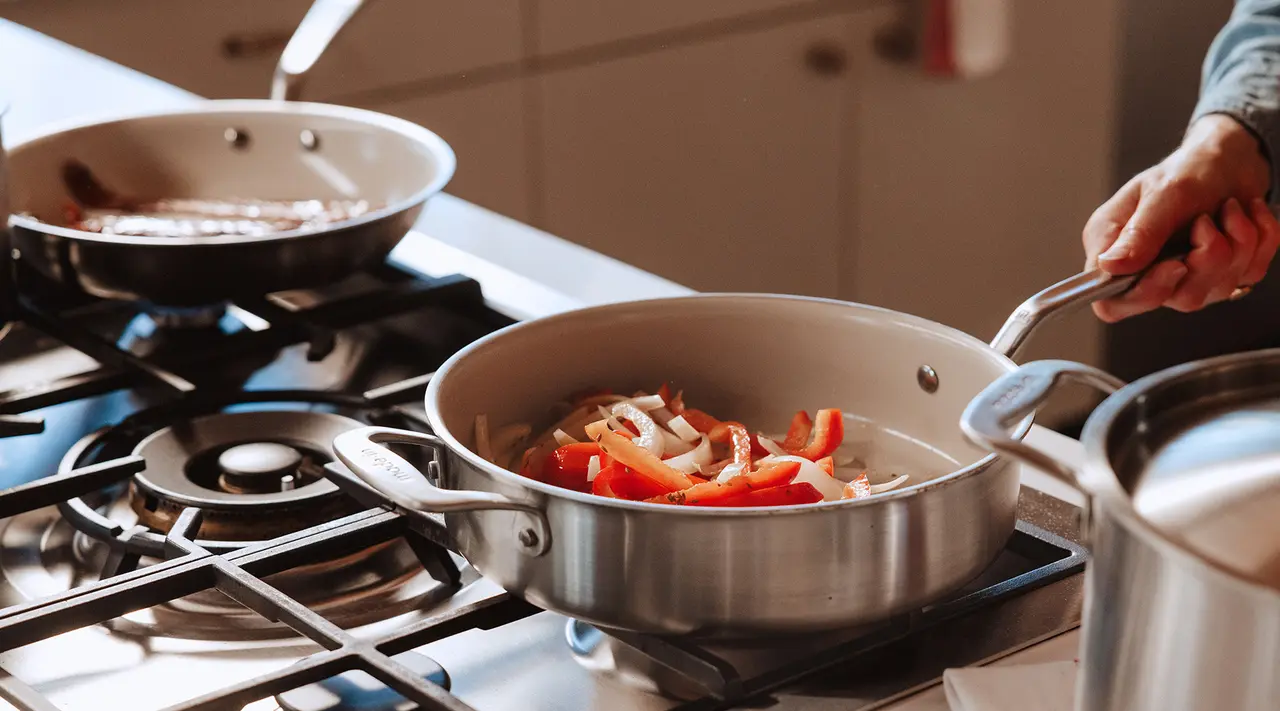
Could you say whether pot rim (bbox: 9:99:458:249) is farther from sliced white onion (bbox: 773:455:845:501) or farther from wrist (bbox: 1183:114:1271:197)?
wrist (bbox: 1183:114:1271:197)

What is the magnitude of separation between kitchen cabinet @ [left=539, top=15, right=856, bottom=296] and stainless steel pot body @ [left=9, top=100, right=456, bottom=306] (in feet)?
4.67

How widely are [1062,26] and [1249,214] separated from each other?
2.21m

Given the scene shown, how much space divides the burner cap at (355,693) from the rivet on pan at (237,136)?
642mm

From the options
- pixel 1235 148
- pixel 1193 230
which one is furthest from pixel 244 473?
pixel 1235 148

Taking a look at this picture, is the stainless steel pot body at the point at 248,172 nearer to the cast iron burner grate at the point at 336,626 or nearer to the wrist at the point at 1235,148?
the cast iron burner grate at the point at 336,626

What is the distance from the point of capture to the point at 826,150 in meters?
2.90

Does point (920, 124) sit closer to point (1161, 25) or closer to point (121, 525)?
point (1161, 25)

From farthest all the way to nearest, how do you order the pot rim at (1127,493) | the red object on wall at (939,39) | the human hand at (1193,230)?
the red object on wall at (939,39)
the human hand at (1193,230)
the pot rim at (1127,493)

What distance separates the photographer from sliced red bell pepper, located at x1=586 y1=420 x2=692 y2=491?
68 centimetres

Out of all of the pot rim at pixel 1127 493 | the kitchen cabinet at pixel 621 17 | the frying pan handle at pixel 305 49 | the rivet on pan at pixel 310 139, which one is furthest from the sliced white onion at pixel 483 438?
the kitchen cabinet at pixel 621 17

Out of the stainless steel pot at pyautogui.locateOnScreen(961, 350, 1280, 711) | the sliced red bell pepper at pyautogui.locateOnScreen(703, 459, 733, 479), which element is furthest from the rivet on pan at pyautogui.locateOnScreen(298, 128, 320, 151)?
the stainless steel pot at pyautogui.locateOnScreen(961, 350, 1280, 711)

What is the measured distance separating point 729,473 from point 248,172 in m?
0.63

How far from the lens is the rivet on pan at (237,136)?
46.3 inches

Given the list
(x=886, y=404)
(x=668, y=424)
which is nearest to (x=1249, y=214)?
(x=886, y=404)
